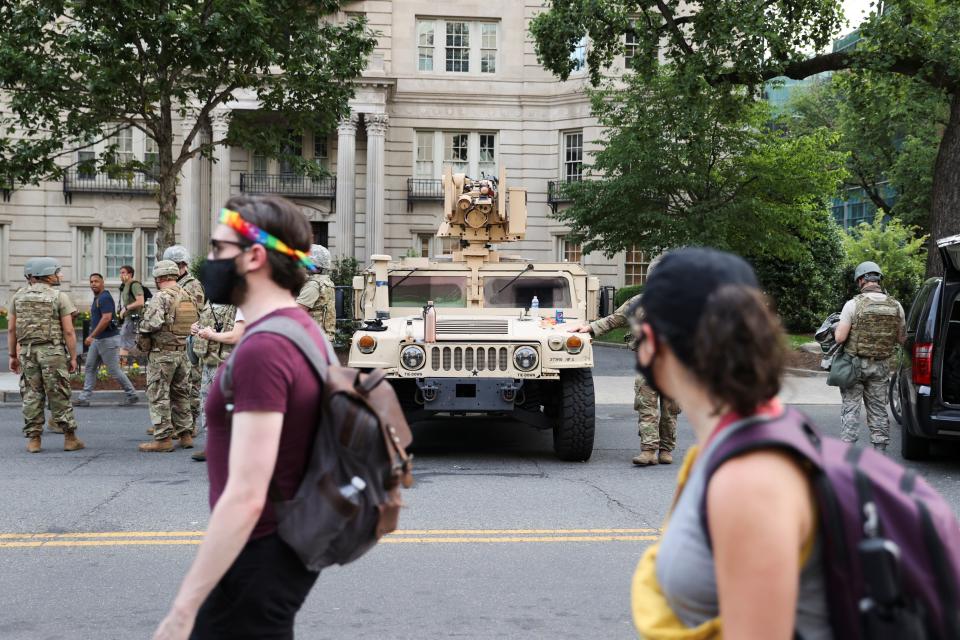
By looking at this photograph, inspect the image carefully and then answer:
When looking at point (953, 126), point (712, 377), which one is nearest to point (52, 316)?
point (712, 377)

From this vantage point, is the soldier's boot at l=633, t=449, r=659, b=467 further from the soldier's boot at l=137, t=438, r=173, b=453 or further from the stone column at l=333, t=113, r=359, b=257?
the stone column at l=333, t=113, r=359, b=257

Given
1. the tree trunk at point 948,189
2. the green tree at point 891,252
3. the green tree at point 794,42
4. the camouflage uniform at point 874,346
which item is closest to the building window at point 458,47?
the green tree at point 891,252

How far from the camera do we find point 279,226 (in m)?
2.62

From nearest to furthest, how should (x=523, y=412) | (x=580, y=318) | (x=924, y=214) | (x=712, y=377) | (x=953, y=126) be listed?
(x=712, y=377) < (x=523, y=412) < (x=580, y=318) < (x=953, y=126) < (x=924, y=214)

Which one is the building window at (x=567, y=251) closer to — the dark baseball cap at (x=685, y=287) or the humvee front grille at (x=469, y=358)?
the humvee front grille at (x=469, y=358)

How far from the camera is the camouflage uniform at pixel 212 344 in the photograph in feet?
29.9

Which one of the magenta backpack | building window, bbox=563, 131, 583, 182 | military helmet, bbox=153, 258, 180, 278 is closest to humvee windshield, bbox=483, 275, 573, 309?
military helmet, bbox=153, 258, 180, 278

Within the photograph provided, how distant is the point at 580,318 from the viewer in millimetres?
10492

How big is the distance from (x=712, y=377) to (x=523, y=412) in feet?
24.5

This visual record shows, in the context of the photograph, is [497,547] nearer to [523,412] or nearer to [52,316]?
[523,412]

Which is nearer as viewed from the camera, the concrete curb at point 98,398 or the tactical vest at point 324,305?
the tactical vest at point 324,305

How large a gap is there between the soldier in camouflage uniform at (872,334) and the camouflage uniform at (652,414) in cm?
168

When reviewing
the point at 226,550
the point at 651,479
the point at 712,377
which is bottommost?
the point at 651,479

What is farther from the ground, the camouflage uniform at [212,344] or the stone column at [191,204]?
the stone column at [191,204]
